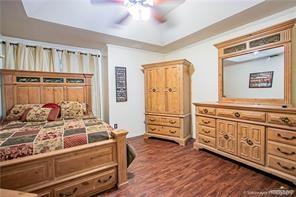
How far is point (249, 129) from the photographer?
2.28 m

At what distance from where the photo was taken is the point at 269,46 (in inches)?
92.7

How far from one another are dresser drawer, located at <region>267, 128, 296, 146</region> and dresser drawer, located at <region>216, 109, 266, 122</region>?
0.60ft

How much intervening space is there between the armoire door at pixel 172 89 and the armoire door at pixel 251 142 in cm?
136

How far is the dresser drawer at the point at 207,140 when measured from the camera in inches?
111

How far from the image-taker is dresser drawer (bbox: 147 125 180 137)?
11.6 feet

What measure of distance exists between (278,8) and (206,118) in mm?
2011

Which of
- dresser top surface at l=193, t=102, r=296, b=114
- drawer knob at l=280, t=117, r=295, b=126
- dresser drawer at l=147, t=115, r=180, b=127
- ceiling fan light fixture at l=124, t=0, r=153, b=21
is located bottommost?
dresser drawer at l=147, t=115, r=180, b=127

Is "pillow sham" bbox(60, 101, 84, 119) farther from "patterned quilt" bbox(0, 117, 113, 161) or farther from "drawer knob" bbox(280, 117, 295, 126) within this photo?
"drawer knob" bbox(280, 117, 295, 126)

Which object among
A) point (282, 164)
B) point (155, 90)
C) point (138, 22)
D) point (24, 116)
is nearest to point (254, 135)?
point (282, 164)

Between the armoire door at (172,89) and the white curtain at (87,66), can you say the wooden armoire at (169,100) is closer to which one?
the armoire door at (172,89)

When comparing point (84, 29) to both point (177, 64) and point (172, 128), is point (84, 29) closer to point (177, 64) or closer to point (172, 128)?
point (177, 64)

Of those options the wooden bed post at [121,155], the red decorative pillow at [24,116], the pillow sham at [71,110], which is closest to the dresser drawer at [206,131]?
the wooden bed post at [121,155]

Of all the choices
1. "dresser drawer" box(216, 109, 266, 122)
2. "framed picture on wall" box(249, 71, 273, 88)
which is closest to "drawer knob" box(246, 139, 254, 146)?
"dresser drawer" box(216, 109, 266, 122)

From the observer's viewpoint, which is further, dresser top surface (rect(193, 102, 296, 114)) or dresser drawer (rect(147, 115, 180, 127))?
dresser drawer (rect(147, 115, 180, 127))
